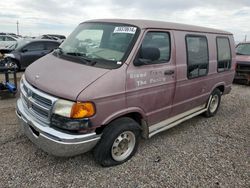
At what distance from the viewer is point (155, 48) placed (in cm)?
337

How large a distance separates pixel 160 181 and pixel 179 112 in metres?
1.58

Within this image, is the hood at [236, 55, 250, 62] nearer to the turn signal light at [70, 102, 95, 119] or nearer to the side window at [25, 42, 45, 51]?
the turn signal light at [70, 102, 95, 119]

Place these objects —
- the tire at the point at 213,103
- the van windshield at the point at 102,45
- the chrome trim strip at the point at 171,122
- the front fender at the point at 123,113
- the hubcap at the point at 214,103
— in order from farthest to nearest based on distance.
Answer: the hubcap at the point at 214,103 < the tire at the point at 213,103 < the chrome trim strip at the point at 171,122 < the van windshield at the point at 102,45 < the front fender at the point at 123,113

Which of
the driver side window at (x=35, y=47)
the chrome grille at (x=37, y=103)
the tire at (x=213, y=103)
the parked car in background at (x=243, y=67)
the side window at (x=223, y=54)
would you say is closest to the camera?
the chrome grille at (x=37, y=103)

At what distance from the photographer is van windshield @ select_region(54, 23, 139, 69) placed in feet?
10.5

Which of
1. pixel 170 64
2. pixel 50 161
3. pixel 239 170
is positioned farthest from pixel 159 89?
pixel 50 161

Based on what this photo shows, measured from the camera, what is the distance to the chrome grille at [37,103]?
2834mm

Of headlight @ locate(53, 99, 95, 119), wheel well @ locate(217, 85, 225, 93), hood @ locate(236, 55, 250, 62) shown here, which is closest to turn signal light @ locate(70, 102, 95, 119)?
headlight @ locate(53, 99, 95, 119)

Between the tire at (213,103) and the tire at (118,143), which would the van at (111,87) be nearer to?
the tire at (118,143)

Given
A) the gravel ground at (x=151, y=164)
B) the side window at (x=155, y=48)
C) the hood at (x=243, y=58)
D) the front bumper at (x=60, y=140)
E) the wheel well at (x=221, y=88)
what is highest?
the side window at (x=155, y=48)

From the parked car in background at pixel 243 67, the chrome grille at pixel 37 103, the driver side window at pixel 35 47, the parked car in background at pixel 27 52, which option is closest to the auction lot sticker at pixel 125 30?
the chrome grille at pixel 37 103

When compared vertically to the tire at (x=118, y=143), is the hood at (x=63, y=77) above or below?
above

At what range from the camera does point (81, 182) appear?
9.82 feet

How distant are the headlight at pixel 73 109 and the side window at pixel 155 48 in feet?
3.55
